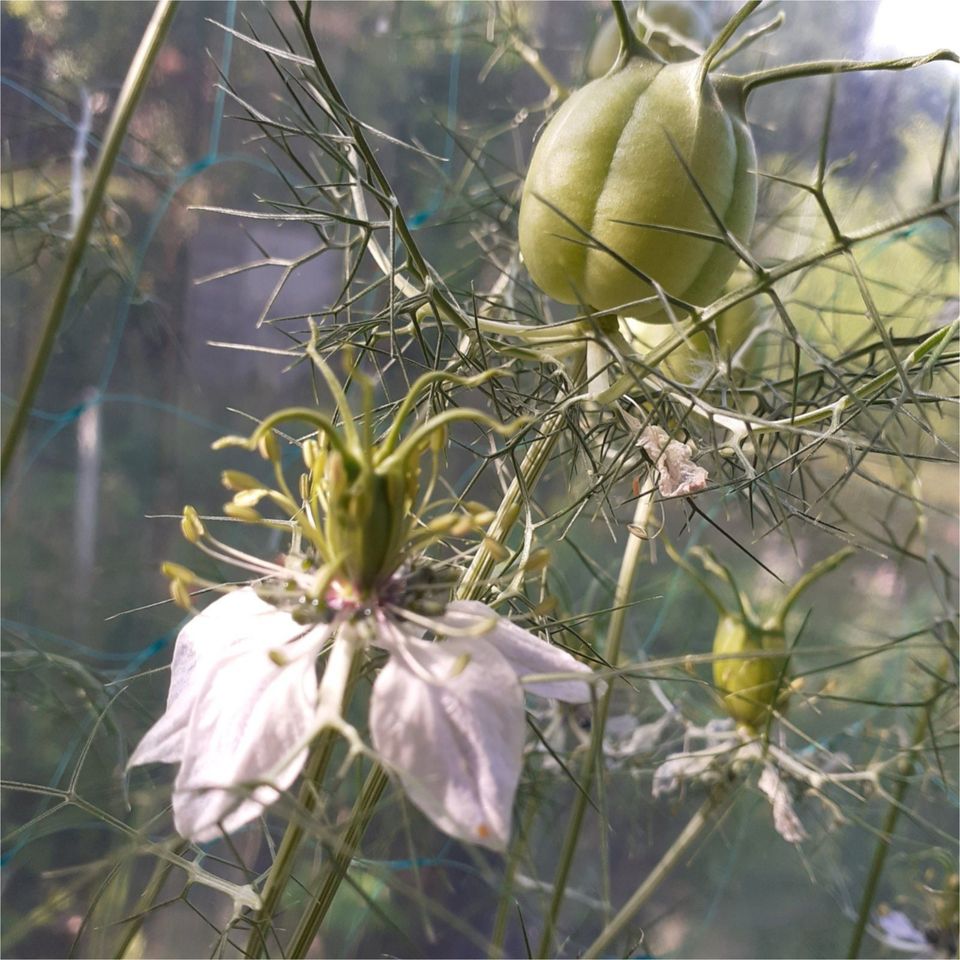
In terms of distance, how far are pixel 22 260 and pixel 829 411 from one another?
0.68m

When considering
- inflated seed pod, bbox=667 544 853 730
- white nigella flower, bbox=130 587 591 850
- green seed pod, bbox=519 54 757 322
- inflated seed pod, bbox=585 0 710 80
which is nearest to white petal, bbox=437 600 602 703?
white nigella flower, bbox=130 587 591 850

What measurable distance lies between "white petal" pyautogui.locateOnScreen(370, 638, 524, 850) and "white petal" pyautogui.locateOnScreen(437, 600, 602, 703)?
1cm

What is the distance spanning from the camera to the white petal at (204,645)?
0.76ft

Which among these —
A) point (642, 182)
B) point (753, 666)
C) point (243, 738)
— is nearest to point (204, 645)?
point (243, 738)

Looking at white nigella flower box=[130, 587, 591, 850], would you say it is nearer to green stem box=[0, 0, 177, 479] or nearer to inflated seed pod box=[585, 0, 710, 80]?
green stem box=[0, 0, 177, 479]

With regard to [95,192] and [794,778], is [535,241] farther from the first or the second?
[794,778]

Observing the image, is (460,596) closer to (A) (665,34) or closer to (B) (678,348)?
(B) (678,348)

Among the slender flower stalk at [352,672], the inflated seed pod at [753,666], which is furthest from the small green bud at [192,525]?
the inflated seed pod at [753,666]

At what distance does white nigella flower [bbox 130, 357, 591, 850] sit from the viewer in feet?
0.66

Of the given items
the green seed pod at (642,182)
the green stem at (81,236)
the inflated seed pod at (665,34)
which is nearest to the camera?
the green stem at (81,236)

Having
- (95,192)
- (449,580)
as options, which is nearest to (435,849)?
(449,580)

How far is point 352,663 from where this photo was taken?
0.78 feet

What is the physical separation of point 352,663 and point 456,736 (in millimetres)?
43

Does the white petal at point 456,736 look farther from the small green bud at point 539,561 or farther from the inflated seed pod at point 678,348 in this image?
the inflated seed pod at point 678,348
